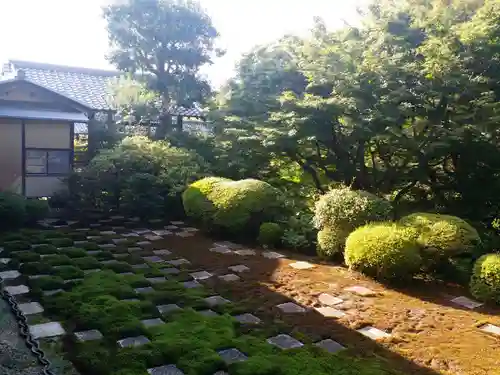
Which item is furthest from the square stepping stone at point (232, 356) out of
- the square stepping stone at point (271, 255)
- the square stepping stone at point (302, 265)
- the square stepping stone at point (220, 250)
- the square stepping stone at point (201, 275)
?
the square stepping stone at point (220, 250)

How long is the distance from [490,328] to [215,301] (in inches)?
97.2

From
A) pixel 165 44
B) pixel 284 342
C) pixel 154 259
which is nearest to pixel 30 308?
pixel 154 259

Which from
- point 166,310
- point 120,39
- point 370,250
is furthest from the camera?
point 120,39

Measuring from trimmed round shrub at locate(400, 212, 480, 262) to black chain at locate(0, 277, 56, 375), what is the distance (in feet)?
13.2

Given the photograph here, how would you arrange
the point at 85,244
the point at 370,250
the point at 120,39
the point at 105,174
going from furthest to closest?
the point at 120,39, the point at 105,174, the point at 85,244, the point at 370,250

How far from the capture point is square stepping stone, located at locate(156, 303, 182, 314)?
4.00 m

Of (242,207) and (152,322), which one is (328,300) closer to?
(152,322)

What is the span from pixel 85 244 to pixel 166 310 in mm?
2921

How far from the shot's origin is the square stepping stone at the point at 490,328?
380 cm

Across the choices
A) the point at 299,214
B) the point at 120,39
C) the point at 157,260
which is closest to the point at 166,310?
the point at 157,260

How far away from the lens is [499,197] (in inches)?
264

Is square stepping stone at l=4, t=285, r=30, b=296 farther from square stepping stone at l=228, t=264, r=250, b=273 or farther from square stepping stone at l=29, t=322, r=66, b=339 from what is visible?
square stepping stone at l=228, t=264, r=250, b=273

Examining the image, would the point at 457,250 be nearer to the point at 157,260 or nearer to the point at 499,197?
the point at 499,197

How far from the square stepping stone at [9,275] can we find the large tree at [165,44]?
7.56 meters
